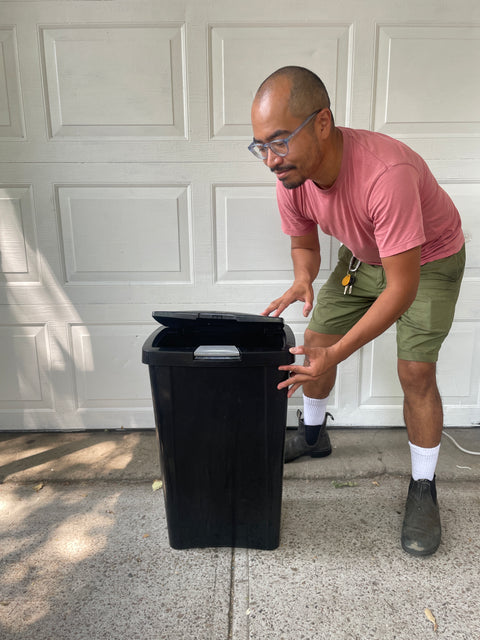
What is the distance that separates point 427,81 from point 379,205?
1172 millimetres

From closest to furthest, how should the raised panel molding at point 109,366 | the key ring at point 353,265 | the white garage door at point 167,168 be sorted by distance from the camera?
the key ring at point 353,265
the white garage door at point 167,168
the raised panel molding at point 109,366

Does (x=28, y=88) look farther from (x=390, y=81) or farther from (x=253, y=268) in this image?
(x=390, y=81)

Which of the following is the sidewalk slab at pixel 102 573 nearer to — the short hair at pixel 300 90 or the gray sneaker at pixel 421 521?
the gray sneaker at pixel 421 521

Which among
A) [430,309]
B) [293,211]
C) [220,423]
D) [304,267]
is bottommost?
[220,423]

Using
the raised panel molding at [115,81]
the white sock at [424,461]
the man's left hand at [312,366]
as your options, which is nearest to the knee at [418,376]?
the white sock at [424,461]

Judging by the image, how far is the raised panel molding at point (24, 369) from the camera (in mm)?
2543

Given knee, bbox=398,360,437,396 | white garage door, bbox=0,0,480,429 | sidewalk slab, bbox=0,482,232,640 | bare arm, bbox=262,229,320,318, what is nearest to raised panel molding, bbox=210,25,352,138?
white garage door, bbox=0,0,480,429

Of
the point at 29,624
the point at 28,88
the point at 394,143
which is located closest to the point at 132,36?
the point at 28,88

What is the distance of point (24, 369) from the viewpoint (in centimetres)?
258

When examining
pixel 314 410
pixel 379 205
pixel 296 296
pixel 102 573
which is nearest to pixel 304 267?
pixel 296 296

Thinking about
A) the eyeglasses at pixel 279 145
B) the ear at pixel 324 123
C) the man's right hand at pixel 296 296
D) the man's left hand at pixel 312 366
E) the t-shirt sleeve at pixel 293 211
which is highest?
the ear at pixel 324 123

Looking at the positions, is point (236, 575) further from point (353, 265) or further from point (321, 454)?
point (353, 265)

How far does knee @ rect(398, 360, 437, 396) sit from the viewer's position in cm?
183

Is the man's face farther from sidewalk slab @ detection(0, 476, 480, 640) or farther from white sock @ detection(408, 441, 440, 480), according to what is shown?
sidewalk slab @ detection(0, 476, 480, 640)
